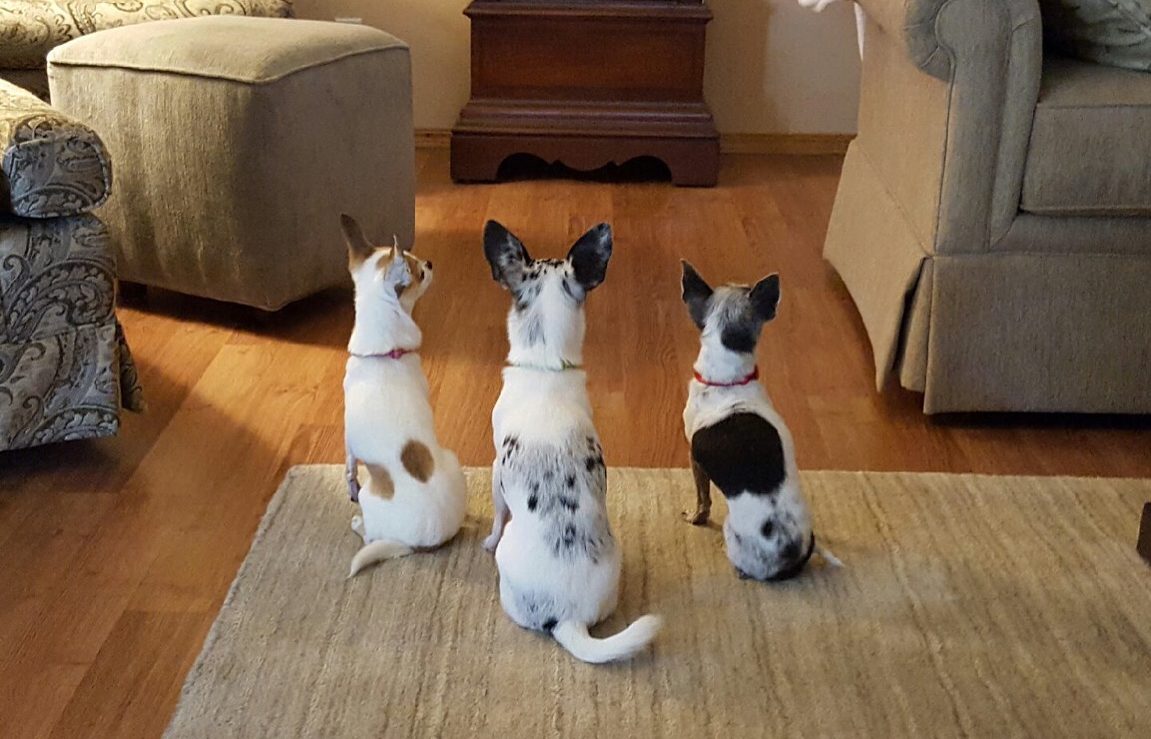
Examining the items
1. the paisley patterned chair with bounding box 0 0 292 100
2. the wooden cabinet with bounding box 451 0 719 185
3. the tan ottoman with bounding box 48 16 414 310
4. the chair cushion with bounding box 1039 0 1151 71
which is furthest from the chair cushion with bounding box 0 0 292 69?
the chair cushion with bounding box 1039 0 1151 71

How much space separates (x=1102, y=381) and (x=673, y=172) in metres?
1.77

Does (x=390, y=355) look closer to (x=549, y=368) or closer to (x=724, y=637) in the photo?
(x=549, y=368)

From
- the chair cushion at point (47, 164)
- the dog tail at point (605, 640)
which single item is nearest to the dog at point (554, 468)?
the dog tail at point (605, 640)

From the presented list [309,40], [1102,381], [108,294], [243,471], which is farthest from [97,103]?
[1102,381]

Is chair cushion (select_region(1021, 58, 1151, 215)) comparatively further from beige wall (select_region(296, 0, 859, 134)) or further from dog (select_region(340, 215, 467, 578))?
beige wall (select_region(296, 0, 859, 134))

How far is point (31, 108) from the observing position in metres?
1.88

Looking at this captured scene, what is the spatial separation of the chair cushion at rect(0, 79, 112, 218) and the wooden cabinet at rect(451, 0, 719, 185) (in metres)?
1.83

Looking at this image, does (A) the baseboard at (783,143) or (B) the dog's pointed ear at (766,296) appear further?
(A) the baseboard at (783,143)

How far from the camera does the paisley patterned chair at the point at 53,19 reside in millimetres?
3010

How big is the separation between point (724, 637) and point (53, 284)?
3.80 feet

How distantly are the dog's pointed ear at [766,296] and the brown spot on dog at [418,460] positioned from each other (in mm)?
482

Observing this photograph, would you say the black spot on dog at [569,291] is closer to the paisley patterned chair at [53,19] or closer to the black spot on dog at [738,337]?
the black spot on dog at [738,337]

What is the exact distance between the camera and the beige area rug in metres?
1.42

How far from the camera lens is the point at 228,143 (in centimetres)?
232
